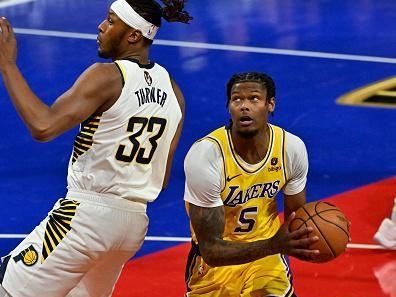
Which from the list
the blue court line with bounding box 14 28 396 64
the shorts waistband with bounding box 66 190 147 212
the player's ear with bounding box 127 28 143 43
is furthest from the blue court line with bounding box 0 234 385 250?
the blue court line with bounding box 14 28 396 64

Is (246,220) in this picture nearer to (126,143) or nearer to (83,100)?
(126,143)

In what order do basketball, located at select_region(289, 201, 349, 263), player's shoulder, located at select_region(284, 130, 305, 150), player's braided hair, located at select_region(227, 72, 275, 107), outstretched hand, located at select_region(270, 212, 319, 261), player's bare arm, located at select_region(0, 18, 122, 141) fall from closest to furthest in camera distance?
outstretched hand, located at select_region(270, 212, 319, 261) → player's bare arm, located at select_region(0, 18, 122, 141) → basketball, located at select_region(289, 201, 349, 263) → player's braided hair, located at select_region(227, 72, 275, 107) → player's shoulder, located at select_region(284, 130, 305, 150)

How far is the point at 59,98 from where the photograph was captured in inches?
222

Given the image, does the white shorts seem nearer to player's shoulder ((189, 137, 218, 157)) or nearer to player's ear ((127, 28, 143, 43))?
player's shoulder ((189, 137, 218, 157))

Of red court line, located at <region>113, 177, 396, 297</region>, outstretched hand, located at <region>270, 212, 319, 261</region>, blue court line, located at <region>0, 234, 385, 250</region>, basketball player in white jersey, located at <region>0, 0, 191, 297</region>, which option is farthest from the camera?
blue court line, located at <region>0, 234, 385, 250</region>

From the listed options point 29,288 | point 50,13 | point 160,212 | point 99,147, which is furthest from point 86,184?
point 50,13

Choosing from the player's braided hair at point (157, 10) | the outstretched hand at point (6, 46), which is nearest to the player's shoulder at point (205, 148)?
the player's braided hair at point (157, 10)

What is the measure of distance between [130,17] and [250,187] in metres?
1.17

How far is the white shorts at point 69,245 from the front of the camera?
5.86 m

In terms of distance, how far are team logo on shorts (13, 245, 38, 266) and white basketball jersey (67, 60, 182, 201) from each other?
40 cm

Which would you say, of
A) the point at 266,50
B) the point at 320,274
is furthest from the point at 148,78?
the point at 266,50

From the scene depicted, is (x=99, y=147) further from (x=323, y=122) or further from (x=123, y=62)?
(x=323, y=122)

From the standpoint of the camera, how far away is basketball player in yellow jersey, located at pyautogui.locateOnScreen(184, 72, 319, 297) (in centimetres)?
611

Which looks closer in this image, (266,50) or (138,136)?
(138,136)
